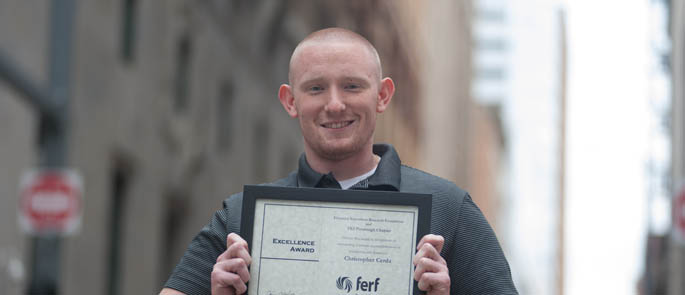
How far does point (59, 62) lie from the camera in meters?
14.2

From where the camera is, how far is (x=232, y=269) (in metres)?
3.75

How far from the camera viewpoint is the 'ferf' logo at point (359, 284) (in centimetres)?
385

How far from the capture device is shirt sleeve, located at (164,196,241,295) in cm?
402

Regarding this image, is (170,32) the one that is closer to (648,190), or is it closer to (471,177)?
(648,190)

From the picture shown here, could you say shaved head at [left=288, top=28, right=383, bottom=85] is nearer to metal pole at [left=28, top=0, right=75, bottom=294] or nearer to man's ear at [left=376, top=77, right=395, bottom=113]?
man's ear at [left=376, top=77, right=395, bottom=113]

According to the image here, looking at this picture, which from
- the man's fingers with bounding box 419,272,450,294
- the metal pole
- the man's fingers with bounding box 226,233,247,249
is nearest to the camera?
the man's fingers with bounding box 419,272,450,294

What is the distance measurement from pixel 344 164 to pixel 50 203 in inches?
375

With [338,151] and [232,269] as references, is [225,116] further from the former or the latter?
[232,269]

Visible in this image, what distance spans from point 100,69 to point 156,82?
2.91 metres

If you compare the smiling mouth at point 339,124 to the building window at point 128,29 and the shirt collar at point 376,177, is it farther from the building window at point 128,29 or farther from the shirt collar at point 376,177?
the building window at point 128,29

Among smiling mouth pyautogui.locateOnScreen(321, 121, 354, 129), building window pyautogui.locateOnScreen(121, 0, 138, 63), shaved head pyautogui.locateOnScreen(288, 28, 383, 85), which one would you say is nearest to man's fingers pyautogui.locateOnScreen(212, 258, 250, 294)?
smiling mouth pyautogui.locateOnScreen(321, 121, 354, 129)

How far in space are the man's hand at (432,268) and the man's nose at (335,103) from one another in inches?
23.0

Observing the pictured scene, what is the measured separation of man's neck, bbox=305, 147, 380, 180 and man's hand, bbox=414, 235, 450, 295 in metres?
0.54

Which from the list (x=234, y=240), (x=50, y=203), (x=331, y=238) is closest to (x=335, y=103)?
(x=331, y=238)
